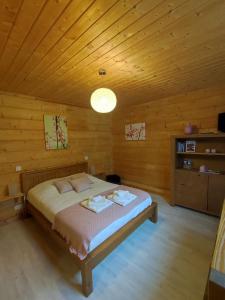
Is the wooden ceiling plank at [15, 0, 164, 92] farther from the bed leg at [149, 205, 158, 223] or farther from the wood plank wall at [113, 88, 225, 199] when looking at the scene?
the bed leg at [149, 205, 158, 223]

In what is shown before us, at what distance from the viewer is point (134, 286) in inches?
63.0

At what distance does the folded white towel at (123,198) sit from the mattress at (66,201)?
0.50ft

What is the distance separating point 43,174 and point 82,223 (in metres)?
1.85

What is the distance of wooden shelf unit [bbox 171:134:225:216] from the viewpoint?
2.74 meters

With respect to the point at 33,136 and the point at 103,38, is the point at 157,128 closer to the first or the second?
the point at 103,38

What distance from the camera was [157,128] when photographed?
12.5 ft

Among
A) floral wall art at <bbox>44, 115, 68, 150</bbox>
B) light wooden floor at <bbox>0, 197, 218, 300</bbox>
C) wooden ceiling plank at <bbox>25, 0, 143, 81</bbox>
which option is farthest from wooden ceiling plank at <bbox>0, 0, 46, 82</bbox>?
light wooden floor at <bbox>0, 197, 218, 300</bbox>

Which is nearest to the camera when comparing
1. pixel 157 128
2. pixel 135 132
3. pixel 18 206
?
pixel 18 206

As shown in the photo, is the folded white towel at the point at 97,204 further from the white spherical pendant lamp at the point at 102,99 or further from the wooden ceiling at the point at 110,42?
the wooden ceiling at the point at 110,42

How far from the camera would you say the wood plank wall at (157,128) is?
9.98 ft

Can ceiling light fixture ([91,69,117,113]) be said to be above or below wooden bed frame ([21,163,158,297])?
above

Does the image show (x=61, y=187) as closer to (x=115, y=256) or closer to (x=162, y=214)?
(x=115, y=256)

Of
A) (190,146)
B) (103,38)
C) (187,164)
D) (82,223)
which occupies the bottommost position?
(82,223)

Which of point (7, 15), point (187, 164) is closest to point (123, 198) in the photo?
point (187, 164)
